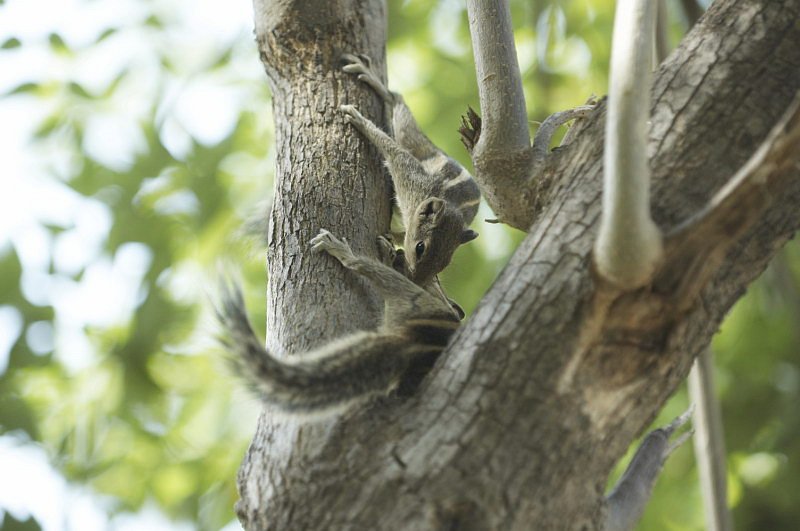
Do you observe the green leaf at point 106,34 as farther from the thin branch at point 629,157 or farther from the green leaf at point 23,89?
the thin branch at point 629,157

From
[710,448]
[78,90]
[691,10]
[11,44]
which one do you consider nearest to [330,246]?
[710,448]

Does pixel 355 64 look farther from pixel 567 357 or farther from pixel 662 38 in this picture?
pixel 567 357

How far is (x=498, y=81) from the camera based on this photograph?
Answer: 2064 millimetres

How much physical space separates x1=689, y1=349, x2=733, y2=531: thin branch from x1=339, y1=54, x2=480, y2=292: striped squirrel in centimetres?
99

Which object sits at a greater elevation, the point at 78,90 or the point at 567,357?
the point at 78,90

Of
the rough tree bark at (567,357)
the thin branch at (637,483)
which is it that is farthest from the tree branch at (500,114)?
the thin branch at (637,483)

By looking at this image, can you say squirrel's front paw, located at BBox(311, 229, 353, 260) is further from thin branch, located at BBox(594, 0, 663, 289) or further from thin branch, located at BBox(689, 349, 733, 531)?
thin branch, located at BBox(689, 349, 733, 531)

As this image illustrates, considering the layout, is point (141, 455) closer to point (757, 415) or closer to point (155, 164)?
point (155, 164)

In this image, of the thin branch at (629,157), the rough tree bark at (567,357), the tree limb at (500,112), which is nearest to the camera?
the thin branch at (629,157)

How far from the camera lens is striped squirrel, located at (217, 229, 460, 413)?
177 centimetres

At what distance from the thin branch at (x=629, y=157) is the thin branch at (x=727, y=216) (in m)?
0.05

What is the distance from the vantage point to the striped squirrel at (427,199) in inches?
121

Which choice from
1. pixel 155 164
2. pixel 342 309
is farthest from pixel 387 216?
pixel 155 164

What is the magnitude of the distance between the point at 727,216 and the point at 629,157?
0.26 metres
